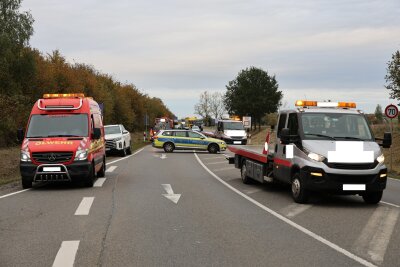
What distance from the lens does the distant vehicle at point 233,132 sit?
4328 centimetres

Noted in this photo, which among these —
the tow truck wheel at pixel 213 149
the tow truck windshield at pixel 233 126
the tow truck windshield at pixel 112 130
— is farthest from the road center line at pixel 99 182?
the tow truck windshield at pixel 233 126

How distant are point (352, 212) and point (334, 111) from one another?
8.41 feet

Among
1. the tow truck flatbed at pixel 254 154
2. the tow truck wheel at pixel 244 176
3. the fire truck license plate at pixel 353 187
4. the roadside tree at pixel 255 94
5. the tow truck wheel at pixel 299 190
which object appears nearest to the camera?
the fire truck license plate at pixel 353 187

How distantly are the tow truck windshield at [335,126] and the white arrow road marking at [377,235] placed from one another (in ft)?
5.61

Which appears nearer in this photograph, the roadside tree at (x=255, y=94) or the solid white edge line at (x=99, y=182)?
the solid white edge line at (x=99, y=182)

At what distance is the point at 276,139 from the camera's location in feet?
39.9

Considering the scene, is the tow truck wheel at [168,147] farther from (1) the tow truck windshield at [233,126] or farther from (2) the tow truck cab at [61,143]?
(2) the tow truck cab at [61,143]

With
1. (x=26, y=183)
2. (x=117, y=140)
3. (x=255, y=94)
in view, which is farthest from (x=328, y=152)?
(x=255, y=94)

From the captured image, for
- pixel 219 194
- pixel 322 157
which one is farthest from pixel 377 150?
pixel 219 194

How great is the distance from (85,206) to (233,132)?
111 feet

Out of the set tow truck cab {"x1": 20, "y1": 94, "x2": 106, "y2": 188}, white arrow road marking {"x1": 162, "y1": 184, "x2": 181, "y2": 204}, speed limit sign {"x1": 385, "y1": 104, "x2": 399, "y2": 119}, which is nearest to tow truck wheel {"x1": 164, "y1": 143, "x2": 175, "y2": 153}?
speed limit sign {"x1": 385, "y1": 104, "x2": 399, "y2": 119}

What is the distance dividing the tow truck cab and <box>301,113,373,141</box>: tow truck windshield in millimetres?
5808

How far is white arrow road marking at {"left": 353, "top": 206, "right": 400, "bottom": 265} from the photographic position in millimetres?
6305

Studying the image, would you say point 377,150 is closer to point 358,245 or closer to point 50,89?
→ point 358,245
